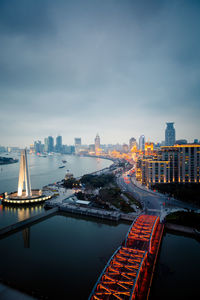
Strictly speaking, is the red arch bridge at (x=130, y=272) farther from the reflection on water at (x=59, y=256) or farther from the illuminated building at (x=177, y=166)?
the illuminated building at (x=177, y=166)

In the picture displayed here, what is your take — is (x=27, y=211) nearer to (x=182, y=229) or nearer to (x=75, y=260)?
(x=75, y=260)

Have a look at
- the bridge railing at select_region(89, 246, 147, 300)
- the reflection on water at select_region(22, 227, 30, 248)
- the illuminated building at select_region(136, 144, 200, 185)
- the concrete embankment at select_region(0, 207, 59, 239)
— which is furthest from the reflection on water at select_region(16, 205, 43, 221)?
the illuminated building at select_region(136, 144, 200, 185)

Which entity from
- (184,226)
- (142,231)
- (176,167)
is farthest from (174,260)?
(176,167)

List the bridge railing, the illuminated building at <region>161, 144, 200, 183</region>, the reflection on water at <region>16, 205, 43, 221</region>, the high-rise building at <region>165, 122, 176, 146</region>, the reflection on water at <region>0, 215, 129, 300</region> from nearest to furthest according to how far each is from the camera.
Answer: the bridge railing → the reflection on water at <region>0, 215, 129, 300</region> → the reflection on water at <region>16, 205, 43, 221</region> → the illuminated building at <region>161, 144, 200, 183</region> → the high-rise building at <region>165, 122, 176, 146</region>

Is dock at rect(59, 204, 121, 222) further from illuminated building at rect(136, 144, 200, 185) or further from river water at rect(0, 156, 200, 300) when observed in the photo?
illuminated building at rect(136, 144, 200, 185)

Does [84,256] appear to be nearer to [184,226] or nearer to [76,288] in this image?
[76,288]
